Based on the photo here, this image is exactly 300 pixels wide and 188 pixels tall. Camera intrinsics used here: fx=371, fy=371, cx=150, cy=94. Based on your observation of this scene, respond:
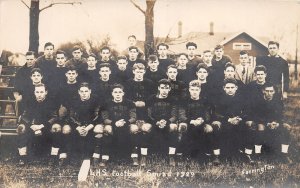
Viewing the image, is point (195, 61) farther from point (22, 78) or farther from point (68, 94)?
point (22, 78)

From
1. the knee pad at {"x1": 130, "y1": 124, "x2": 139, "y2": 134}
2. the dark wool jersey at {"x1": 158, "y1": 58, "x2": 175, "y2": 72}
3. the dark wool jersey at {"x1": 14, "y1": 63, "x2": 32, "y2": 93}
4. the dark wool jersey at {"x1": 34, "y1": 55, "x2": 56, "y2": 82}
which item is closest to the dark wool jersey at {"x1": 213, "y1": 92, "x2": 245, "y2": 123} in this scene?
the dark wool jersey at {"x1": 158, "y1": 58, "x2": 175, "y2": 72}

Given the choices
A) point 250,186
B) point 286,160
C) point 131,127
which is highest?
point 131,127

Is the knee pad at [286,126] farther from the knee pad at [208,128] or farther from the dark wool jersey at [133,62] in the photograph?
the dark wool jersey at [133,62]

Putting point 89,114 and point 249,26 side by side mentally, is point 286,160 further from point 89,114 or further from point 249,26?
point 89,114

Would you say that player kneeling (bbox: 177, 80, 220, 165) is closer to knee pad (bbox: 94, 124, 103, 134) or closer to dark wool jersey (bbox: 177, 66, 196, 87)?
dark wool jersey (bbox: 177, 66, 196, 87)

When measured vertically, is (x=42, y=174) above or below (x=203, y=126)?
below

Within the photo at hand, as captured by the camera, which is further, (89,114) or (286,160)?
(286,160)

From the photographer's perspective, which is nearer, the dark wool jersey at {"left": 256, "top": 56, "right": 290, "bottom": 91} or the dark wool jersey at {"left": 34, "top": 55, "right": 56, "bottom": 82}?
the dark wool jersey at {"left": 34, "top": 55, "right": 56, "bottom": 82}

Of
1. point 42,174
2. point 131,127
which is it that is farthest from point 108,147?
point 42,174
